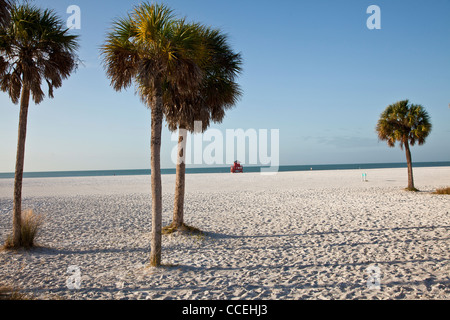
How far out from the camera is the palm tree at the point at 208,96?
30.0 feet

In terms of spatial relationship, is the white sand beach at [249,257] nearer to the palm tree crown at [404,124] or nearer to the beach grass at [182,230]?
the beach grass at [182,230]

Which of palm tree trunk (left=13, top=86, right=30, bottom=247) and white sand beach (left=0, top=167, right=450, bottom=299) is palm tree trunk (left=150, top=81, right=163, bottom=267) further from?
palm tree trunk (left=13, top=86, right=30, bottom=247)

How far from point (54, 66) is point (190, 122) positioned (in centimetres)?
399

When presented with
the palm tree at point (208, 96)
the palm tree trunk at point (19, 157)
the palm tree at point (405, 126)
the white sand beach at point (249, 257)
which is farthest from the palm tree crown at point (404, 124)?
the palm tree trunk at point (19, 157)

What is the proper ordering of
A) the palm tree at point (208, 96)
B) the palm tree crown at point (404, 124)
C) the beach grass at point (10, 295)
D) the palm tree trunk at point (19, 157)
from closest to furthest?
the beach grass at point (10, 295) → the palm tree trunk at point (19, 157) → the palm tree at point (208, 96) → the palm tree crown at point (404, 124)

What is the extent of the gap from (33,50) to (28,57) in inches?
9.1

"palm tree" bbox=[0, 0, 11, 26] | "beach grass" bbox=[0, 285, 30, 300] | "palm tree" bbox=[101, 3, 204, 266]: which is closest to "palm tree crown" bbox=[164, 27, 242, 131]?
"palm tree" bbox=[101, 3, 204, 266]

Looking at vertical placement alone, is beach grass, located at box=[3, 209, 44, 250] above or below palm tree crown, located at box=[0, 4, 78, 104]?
below

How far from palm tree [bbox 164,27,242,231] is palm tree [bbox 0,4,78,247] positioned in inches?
121

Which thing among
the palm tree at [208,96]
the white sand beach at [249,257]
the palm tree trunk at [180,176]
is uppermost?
the palm tree at [208,96]

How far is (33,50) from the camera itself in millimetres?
7637

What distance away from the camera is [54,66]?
7945 mm

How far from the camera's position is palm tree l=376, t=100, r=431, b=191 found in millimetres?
20969

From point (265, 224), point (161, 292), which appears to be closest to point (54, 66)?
point (161, 292)
